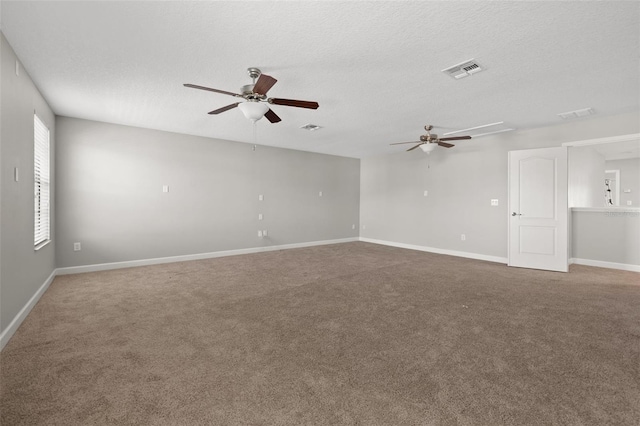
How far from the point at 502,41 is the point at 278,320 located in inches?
128

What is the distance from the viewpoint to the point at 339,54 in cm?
279

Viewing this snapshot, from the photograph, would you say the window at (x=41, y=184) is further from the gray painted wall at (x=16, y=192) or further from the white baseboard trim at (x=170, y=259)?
the white baseboard trim at (x=170, y=259)

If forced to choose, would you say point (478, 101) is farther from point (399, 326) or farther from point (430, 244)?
point (430, 244)

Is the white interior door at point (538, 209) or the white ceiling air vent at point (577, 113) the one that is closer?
the white ceiling air vent at point (577, 113)

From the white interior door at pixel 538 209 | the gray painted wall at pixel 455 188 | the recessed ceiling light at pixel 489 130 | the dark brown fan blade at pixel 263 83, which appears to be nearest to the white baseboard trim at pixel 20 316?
the dark brown fan blade at pixel 263 83

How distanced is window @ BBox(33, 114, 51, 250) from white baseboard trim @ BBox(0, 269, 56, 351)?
553mm

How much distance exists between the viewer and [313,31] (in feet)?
7.91

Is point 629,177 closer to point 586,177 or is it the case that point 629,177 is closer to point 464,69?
point 586,177

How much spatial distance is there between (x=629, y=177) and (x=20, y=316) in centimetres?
1078

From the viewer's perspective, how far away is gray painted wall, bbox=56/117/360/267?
4883mm

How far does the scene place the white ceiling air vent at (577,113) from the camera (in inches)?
175

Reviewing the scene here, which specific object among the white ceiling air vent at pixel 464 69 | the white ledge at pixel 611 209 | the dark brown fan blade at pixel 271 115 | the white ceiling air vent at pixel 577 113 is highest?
the white ceiling air vent at pixel 577 113

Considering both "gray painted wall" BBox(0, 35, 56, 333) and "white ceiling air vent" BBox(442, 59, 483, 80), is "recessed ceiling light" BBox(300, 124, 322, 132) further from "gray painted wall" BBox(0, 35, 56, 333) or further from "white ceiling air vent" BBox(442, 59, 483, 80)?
"gray painted wall" BBox(0, 35, 56, 333)

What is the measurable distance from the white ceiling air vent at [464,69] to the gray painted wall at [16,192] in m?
4.05
